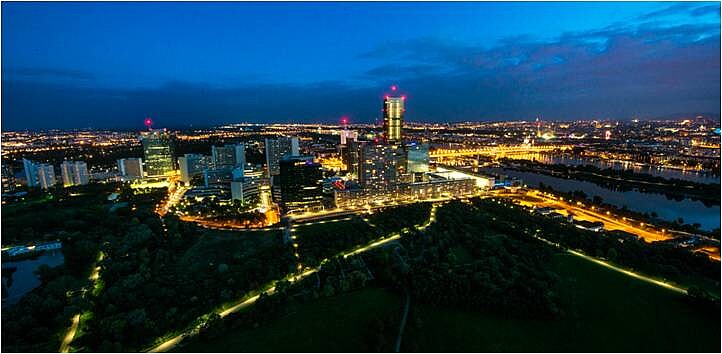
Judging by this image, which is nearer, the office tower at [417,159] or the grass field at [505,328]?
the grass field at [505,328]

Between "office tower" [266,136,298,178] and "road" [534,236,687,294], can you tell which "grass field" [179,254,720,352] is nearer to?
"road" [534,236,687,294]

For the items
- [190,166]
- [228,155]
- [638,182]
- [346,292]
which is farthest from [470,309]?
[228,155]

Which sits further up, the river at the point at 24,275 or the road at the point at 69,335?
the river at the point at 24,275

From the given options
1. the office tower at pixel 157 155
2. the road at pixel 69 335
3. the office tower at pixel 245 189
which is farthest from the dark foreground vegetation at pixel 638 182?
the office tower at pixel 157 155

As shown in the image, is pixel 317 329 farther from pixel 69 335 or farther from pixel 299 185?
pixel 299 185

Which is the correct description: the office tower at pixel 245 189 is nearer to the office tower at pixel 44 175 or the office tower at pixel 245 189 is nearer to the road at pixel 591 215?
the office tower at pixel 44 175

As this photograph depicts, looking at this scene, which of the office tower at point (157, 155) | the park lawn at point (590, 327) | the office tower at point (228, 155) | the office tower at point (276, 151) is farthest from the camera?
the office tower at point (228, 155)
